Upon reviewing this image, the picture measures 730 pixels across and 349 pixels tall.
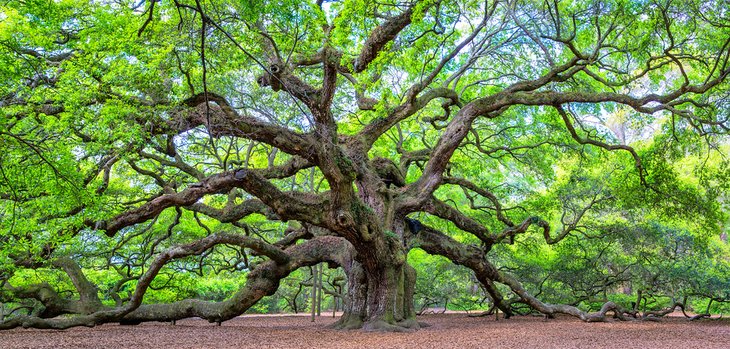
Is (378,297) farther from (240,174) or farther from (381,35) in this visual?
(381,35)

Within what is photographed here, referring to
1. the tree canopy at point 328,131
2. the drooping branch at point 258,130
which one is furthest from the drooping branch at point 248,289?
the drooping branch at point 258,130

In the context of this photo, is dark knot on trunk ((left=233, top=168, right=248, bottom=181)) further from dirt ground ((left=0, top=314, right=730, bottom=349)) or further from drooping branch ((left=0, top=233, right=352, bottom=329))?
dirt ground ((left=0, top=314, right=730, bottom=349))

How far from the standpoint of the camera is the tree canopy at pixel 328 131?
6.31m

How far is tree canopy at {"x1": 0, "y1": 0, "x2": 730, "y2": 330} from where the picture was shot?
6309 millimetres

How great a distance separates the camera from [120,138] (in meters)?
6.44

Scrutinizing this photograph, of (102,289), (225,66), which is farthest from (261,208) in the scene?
(102,289)

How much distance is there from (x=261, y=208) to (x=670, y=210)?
7.19 metres

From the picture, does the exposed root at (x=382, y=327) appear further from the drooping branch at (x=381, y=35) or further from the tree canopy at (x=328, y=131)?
the drooping branch at (x=381, y=35)

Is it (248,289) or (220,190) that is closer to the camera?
(220,190)

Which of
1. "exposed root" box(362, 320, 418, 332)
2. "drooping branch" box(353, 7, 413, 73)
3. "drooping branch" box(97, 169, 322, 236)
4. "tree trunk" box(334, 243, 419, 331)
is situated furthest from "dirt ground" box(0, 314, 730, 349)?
"drooping branch" box(353, 7, 413, 73)

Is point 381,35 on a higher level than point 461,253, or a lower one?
higher

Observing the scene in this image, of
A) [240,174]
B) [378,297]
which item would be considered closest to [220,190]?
[240,174]

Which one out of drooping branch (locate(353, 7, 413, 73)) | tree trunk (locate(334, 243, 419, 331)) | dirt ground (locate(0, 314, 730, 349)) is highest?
drooping branch (locate(353, 7, 413, 73))

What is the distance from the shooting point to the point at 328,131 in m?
6.50
